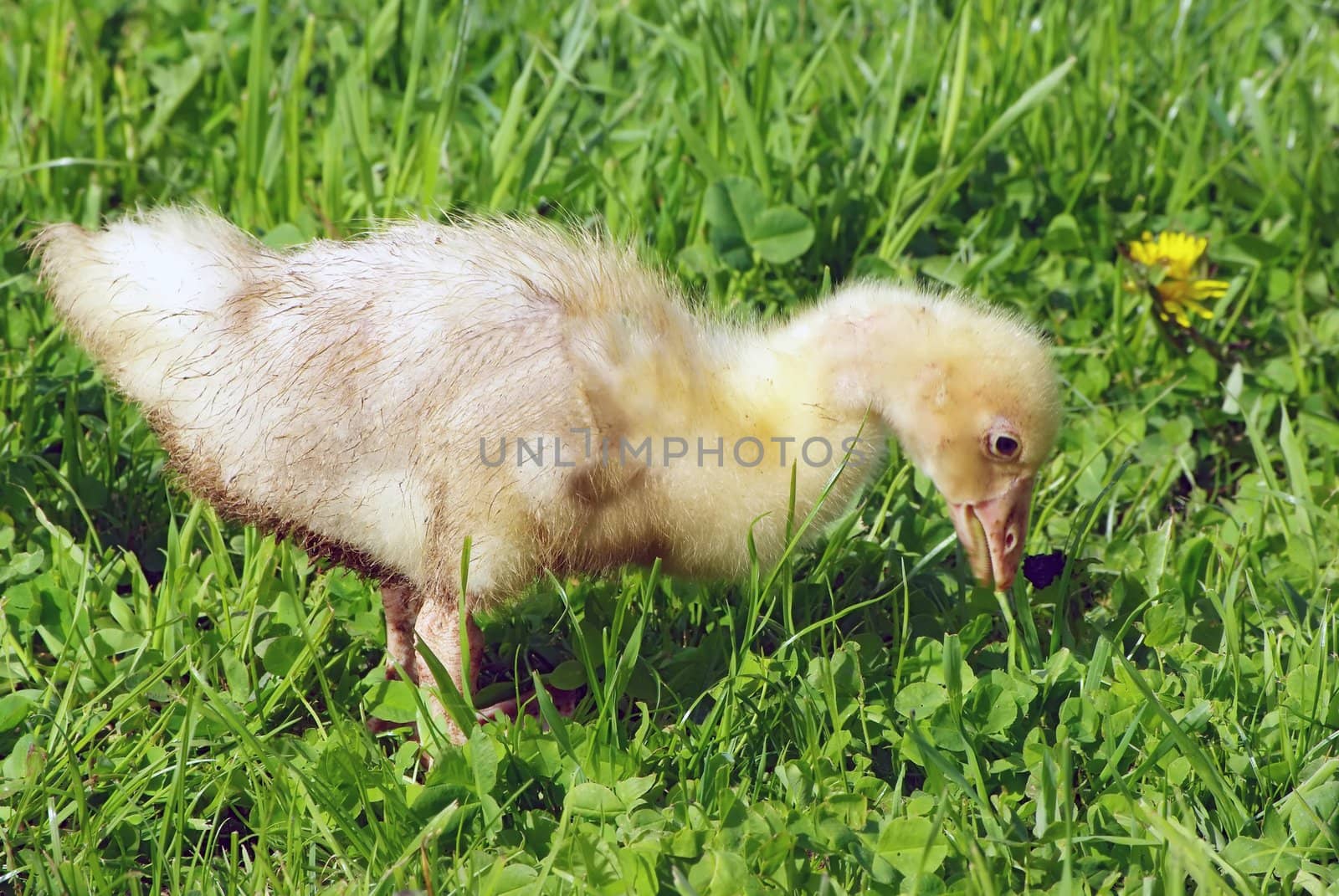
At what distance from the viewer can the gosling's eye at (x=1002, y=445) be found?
2.67m

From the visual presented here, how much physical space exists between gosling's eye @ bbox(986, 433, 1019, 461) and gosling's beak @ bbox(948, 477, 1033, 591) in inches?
3.5

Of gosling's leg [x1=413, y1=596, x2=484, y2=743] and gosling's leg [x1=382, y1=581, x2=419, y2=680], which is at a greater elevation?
gosling's leg [x1=413, y1=596, x2=484, y2=743]

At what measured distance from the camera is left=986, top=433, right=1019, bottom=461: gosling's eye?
2674 millimetres

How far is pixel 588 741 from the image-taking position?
2588 mm

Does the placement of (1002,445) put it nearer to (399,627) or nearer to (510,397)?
(510,397)

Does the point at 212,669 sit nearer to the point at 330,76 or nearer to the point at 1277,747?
the point at 1277,747

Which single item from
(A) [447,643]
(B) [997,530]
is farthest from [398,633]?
(B) [997,530]

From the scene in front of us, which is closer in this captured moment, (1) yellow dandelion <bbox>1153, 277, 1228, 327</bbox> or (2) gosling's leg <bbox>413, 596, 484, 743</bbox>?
(2) gosling's leg <bbox>413, 596, 484, 743</bbox>

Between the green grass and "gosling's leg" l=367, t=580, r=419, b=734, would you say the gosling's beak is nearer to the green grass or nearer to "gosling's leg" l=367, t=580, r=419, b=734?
the green grass

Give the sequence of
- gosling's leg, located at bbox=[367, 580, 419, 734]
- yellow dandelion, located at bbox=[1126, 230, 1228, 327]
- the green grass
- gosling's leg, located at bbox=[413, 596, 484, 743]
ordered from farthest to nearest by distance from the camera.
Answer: yellow dandelion, located at bbox=[1126, 230, 1228, 327], gosling's leg, located at bbox=[367, 580, 419, 734], gosling's leg, located at bbox=[413, 596, 484, 743], the green grass

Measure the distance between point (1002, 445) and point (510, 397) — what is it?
931 millimetres

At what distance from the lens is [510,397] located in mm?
2496

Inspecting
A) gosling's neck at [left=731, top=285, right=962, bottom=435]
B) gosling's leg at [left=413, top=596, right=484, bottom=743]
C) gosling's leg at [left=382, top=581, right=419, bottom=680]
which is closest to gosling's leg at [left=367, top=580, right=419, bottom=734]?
gosling's leg at [left=382, top=581, right=419, bottom=680]

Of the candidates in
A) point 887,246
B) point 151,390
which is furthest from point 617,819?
point 887,246
